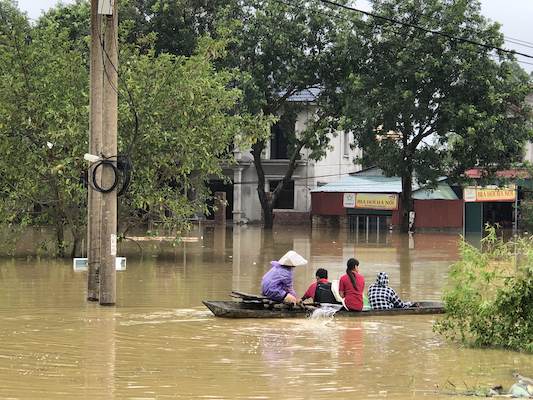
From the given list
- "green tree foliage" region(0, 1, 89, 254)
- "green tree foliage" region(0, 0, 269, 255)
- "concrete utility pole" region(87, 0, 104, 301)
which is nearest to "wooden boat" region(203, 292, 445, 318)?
"concrete utility pole" region(87, 0, 104, 301)

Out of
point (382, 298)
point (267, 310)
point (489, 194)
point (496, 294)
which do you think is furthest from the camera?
point (489, 194)

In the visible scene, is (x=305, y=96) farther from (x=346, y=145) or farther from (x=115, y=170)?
(x=115, y=170)

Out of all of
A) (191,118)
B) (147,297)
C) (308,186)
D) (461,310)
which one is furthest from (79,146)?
(308,186)

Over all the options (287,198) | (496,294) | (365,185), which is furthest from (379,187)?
(496,294)

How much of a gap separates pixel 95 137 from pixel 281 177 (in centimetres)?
3958

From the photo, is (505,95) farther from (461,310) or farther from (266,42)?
(461,310)

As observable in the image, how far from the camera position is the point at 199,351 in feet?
38.3

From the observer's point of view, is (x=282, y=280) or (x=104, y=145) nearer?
(x=282, y=280)

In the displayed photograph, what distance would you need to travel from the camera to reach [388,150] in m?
42.6

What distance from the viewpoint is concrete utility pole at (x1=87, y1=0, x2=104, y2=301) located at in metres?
16.1

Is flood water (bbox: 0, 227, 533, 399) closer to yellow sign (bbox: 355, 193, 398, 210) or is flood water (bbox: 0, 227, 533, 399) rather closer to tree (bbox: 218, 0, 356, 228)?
tree (bbox: 218, 0, 356, 228)

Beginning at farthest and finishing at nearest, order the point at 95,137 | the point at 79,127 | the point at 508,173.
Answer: the point at 508,173 → the point at 79,127 → the point at 95,137

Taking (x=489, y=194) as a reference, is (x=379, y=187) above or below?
above

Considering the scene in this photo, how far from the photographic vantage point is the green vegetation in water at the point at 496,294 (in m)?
11.6
